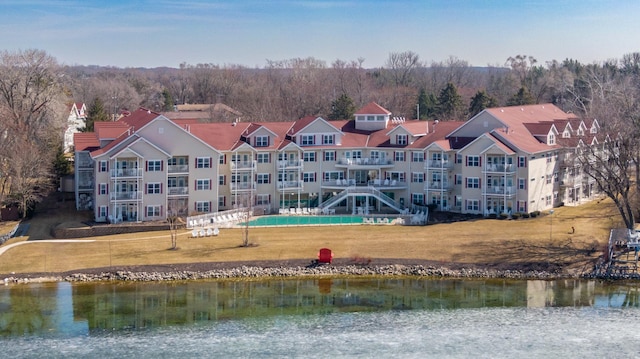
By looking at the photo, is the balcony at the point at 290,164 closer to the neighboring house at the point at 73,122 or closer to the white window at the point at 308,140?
the white window at the point at 308,140

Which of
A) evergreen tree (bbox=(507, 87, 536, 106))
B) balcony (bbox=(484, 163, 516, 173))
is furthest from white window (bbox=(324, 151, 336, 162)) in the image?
evergreen tree (bbox=(507, 87, 536, 106))

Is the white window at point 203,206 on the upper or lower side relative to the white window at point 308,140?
lower

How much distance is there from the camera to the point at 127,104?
115000 millimetres

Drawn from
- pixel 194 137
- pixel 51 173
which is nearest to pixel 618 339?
pixel 194 137

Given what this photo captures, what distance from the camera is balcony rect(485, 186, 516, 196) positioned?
6012 centimetres

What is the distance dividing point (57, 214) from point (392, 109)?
50101 millimetres

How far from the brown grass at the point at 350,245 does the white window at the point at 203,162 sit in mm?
6989

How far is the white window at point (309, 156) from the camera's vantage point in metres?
65.4

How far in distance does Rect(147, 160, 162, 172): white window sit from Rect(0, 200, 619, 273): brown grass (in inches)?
228

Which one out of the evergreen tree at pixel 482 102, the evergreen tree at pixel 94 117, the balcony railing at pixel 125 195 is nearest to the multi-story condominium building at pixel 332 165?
the balcony railing at pixel 125 195

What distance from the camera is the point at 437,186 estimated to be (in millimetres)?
63188

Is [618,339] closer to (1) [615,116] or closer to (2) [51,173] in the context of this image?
(1) [615,116]

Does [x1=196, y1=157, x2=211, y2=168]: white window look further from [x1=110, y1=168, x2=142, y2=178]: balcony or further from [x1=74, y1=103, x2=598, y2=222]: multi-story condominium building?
[x1=110, y1=168, x2=142, y2=178]: balcony

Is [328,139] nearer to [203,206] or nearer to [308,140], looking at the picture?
[308,140]
